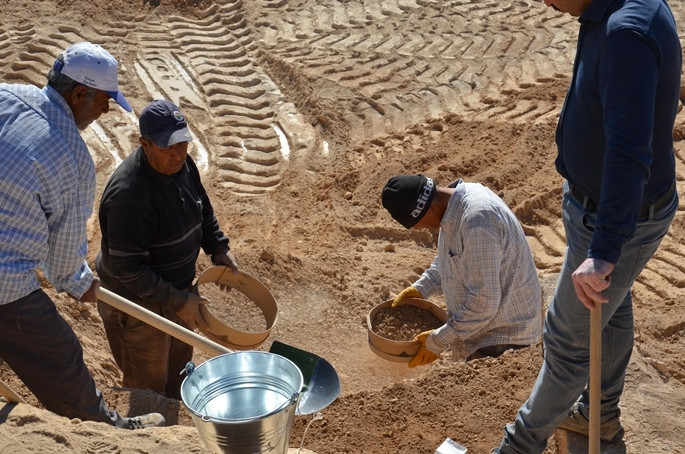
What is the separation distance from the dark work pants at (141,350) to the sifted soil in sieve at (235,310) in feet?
3.64

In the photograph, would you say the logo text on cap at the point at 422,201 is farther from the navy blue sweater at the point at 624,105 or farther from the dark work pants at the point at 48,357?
the dark work pants at the point at 48,357

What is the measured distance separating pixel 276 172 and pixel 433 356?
4.27 meters

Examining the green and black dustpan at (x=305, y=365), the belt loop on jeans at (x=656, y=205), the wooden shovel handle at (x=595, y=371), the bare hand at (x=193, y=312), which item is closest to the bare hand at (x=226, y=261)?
the bare hand at (x=193, y=312)

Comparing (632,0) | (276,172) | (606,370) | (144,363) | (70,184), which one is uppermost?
(632,0)

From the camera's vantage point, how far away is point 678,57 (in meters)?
2.90

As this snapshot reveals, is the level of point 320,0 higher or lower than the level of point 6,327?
lower

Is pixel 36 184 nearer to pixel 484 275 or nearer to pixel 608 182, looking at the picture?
pixel 484 275

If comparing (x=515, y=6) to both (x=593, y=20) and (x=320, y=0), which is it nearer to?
(x=320, y=0)

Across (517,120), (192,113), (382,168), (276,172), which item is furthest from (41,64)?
(517,120)

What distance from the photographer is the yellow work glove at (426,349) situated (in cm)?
436

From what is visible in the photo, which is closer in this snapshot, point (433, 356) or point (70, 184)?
point (70, 184)

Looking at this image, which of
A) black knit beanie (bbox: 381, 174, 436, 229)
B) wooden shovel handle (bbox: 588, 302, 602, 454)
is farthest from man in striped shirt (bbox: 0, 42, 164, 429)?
wooden shovel handle (bbox: 588, 302, 602, 454)

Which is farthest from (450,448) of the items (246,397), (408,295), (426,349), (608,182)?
(608,182)

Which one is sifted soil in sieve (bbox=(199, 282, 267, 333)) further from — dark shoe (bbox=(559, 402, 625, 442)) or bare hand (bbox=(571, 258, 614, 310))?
bare hand (bbox=(571, 258, 614, 310))
